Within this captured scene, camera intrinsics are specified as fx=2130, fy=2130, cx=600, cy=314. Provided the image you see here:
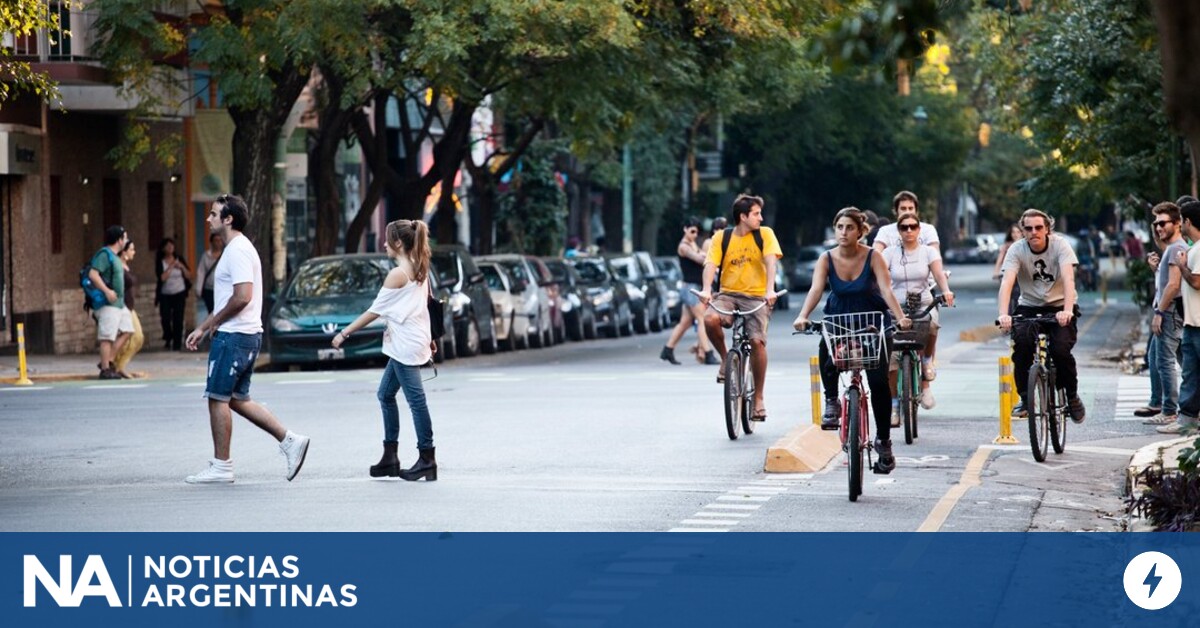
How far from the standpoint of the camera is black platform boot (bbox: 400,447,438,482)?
1328cm

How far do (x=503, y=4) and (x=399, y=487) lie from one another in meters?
16.0

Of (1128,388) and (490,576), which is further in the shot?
(1128,388)

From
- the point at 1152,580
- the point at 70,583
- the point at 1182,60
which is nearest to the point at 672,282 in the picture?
the point at 1152,580

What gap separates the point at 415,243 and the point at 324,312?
1417cm

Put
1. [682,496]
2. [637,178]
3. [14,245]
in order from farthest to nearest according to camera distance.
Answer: [637,178] < [14,245] < [682,496]

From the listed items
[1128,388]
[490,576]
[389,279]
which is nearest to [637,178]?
[1128,388]

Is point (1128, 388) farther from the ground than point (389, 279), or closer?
closer

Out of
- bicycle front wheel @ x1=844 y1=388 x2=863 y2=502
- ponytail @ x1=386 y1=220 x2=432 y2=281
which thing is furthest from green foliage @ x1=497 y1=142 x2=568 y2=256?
bicycle front wheel @ x1=844 y1=388 x2=863 y2=502

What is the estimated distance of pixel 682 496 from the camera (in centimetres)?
1245

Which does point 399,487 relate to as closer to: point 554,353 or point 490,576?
point 490,576

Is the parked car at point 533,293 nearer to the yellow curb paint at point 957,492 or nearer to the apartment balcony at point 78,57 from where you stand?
the apartment balcony at point 78,57

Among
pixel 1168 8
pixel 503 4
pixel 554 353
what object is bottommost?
pixel 554 353

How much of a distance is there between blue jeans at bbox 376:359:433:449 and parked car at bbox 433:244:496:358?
1594 cm

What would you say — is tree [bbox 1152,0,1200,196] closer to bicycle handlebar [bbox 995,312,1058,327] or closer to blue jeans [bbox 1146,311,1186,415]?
bicycle handlebar [bbox 995,312,1058,327]
